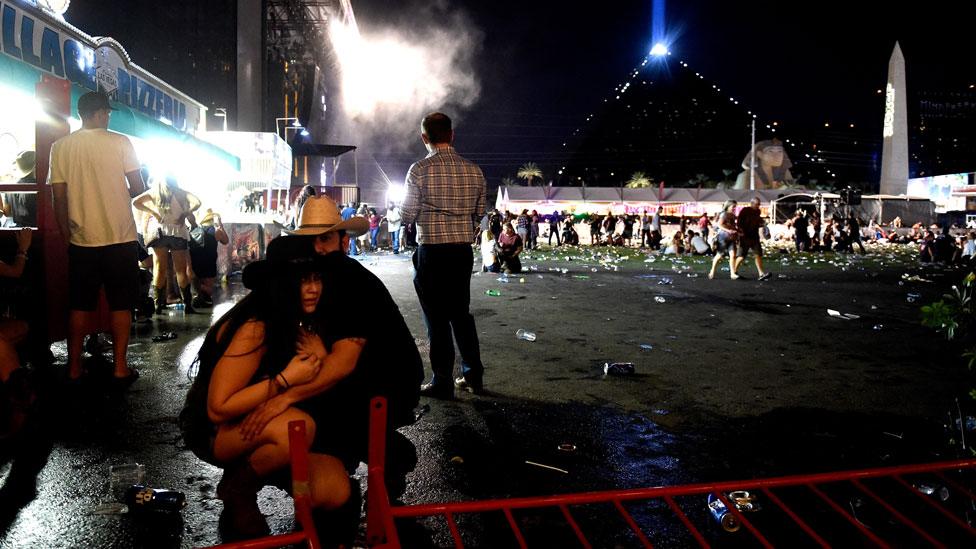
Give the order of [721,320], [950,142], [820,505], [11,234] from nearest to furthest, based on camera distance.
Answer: [820,505], [11,234], [721,320], [950,142]

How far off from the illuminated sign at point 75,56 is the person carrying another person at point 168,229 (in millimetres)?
1578

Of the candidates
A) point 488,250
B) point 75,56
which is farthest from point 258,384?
point 488,250

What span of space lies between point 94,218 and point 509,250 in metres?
9.77

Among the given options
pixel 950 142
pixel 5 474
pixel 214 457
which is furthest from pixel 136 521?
pixel 950 142

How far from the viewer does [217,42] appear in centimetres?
Result: 2069

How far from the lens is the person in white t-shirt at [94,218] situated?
13.7 feet

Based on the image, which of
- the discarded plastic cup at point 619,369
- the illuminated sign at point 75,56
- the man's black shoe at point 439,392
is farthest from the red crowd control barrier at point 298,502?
the illuminated sign at point 75,56

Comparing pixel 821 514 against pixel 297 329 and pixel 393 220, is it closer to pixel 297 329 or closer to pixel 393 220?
pixel 297 329

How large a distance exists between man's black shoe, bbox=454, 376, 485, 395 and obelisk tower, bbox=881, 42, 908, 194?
186ft

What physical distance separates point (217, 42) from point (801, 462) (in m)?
21.9

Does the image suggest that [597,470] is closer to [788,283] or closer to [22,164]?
[22,164]

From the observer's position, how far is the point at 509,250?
44.3ft

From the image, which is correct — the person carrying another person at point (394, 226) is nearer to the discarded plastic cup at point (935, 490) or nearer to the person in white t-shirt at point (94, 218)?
the person in white t-shirt at point (94, 218)

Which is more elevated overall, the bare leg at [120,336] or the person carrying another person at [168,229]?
the person carrying another person at [168,229]
